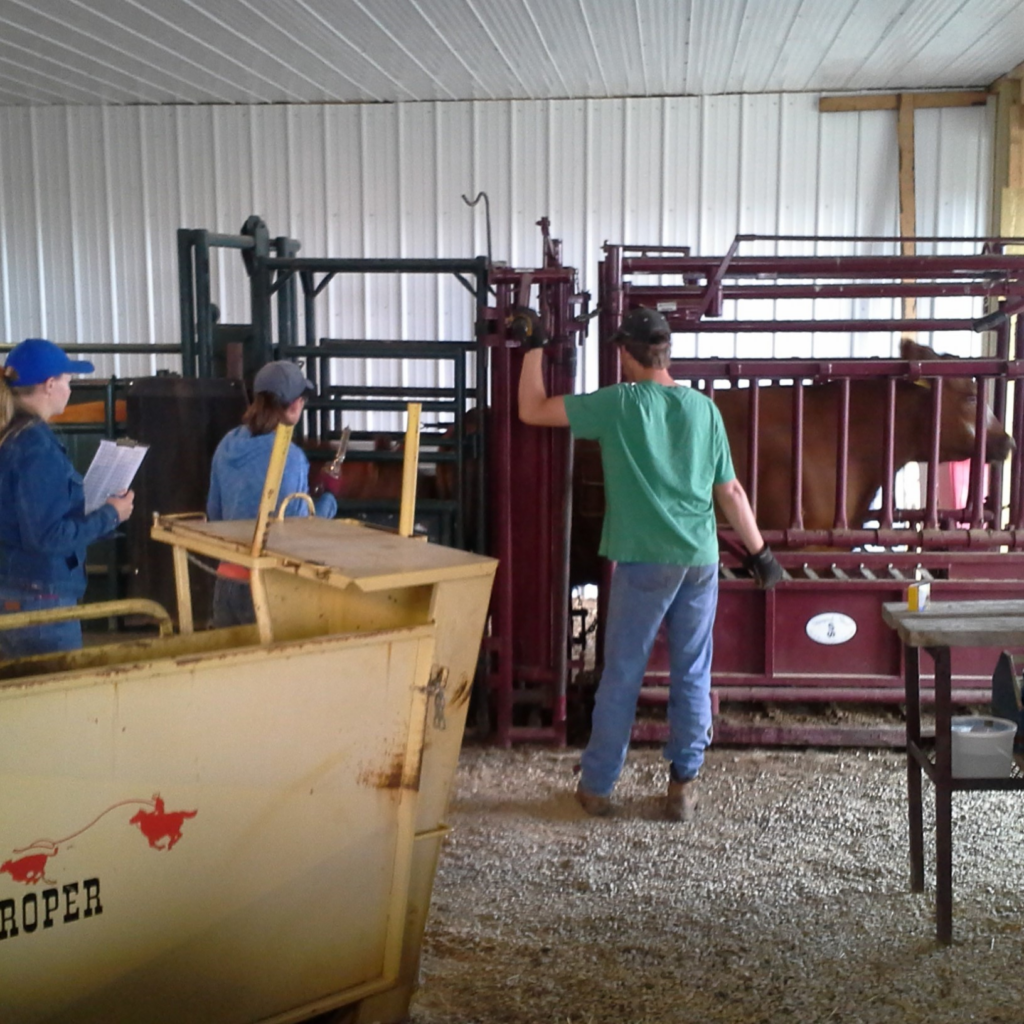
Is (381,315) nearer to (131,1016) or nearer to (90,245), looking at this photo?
(90,245)

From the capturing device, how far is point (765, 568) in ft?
13.5

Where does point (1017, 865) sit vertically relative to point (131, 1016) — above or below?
below

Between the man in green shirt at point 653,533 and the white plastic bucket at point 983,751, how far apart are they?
935 mm

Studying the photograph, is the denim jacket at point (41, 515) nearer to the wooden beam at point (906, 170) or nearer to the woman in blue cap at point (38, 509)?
the woman in blue cap at point (38, 509)

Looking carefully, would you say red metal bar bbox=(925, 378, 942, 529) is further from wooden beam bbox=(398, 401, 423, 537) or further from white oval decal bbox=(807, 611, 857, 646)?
wooden beam bbox=(398, 401, 423, 537)

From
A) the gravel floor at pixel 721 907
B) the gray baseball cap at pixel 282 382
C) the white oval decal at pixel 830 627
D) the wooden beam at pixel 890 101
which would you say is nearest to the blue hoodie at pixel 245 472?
the gray baseball cap at pixel 282 382

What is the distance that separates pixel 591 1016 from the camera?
2562 mm

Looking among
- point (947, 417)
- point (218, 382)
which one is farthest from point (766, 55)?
point (218, 382)

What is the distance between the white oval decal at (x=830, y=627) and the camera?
4445 mm

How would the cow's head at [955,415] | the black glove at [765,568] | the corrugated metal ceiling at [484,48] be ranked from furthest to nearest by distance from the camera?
the corrugated metal ceiling at [484,48], the cow's head at [955,415], the black glove at [765,568]

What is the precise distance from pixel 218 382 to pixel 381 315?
10.9 feet

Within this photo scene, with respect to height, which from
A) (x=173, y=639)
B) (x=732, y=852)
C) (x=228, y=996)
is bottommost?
(x=732, y=852)

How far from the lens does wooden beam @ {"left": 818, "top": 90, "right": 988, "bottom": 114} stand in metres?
7.11

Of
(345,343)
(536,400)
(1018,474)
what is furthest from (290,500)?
(1018,474)
